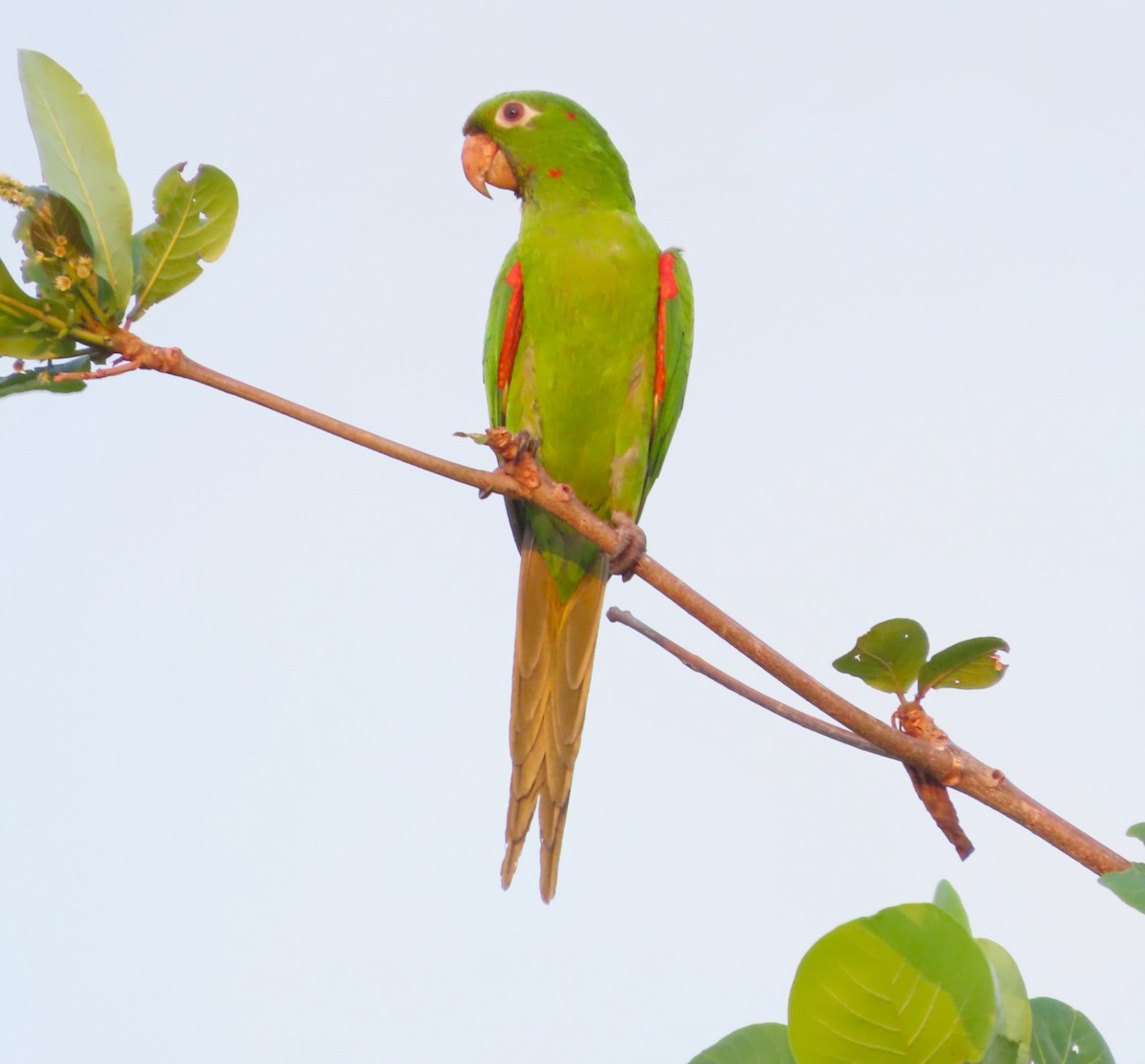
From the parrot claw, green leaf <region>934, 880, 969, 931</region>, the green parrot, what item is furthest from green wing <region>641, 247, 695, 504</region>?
green leaf <region>934, 880, 969, 931</region>

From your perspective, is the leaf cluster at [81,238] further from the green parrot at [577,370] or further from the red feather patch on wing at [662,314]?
the red feather patch on wing at [662,314]

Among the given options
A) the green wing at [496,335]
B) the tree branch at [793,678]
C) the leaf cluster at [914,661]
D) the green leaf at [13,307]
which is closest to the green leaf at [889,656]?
the leaf cluster at [914,661]

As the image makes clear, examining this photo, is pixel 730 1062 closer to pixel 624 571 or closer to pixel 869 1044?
pixel 869 1044

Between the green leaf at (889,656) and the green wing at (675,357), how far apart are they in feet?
6.98

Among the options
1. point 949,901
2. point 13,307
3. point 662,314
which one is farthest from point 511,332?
point 949,901

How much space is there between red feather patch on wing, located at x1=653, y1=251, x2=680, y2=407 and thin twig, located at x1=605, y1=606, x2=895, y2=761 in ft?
6.16

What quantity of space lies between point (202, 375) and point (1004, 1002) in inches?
58.9

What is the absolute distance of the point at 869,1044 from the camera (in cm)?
160

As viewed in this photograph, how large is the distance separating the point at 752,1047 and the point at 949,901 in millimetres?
334

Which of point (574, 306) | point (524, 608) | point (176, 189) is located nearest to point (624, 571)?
point (524, 608)

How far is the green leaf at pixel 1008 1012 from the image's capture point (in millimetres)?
1660

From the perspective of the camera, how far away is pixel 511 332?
14.2ft

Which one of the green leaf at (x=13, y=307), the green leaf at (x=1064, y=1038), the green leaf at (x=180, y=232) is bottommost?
the green leaf at (x=1064, y=1038)

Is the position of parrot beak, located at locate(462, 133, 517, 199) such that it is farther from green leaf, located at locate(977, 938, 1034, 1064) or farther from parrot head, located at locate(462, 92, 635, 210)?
green leaf, located at locate(977, 938, 1034, 1064)
